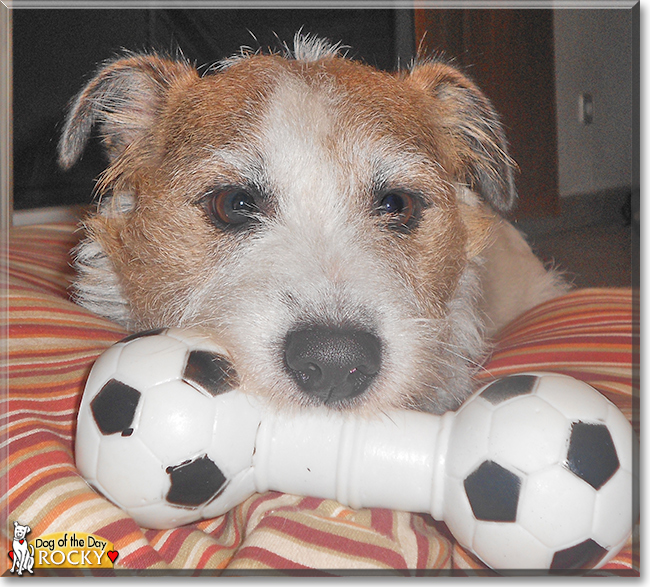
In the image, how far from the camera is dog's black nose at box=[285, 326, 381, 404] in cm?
142

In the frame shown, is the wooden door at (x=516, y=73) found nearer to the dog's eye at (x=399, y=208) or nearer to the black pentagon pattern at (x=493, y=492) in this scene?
the dog's eye at (x=399, y=208)

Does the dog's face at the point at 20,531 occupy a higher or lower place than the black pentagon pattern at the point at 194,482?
lower

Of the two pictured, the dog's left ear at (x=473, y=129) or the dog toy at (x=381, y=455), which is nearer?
the dog toy at (x=381, y=455)

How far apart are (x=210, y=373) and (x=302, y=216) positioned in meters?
0.65

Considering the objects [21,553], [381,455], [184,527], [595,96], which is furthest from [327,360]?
[595,96]

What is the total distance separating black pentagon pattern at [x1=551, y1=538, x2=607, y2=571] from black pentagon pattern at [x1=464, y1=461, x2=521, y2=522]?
12cm

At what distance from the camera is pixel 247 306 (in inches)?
62.1

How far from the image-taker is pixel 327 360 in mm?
1426

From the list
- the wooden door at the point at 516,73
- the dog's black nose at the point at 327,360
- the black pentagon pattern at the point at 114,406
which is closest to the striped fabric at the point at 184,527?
the black pentagon pattern at the point at 114,406

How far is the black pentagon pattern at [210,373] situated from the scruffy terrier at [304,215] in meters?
0.04

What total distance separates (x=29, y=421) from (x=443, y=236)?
1.43m

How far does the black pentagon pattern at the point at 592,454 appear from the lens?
1.18 metres

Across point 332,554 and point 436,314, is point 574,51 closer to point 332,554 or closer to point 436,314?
point 436,314

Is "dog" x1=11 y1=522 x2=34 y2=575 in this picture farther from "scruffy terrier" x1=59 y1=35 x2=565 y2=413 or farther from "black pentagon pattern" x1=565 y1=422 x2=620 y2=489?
"black pentagon pattern" x1=565 y1=422 x2=620 y2=489
